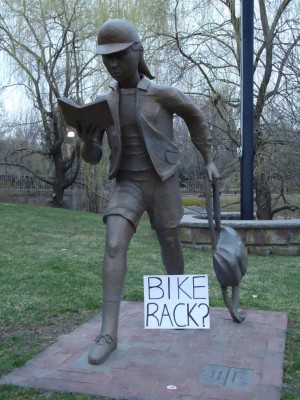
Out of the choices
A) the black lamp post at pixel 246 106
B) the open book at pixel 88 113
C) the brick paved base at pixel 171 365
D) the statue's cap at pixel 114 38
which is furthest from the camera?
the black lamp post at pixel 246 106

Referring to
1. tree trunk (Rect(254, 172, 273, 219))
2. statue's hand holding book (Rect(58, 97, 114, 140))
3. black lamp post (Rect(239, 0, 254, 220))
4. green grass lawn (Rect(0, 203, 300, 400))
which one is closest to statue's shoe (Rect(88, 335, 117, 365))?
green grass lawn (Rect(0, 203, 300, 400))

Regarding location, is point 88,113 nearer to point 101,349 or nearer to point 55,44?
point 101,349

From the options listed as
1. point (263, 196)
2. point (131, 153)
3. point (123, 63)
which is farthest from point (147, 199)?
point (263, 196)

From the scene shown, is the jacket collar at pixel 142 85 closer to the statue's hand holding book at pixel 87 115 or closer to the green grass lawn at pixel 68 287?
the statue's hand holding book at pixel 87 115

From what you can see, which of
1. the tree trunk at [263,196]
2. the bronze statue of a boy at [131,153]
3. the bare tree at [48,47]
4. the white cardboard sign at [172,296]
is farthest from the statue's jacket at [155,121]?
the bare tree at [48,47]

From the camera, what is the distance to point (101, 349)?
3.14 meters

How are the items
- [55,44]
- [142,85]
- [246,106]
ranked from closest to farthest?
[142,85] → [246,106] → [55,44]

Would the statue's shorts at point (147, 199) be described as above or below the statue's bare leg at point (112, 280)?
above

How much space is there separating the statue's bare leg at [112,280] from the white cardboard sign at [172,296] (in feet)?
1.34

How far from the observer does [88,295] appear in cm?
505

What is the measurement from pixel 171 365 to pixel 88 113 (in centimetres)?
163

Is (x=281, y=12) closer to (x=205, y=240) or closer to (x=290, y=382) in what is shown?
(x=205, y=240)

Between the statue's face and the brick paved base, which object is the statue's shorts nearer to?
the statue's face

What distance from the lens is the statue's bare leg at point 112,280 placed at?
3.22 meters
